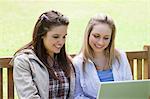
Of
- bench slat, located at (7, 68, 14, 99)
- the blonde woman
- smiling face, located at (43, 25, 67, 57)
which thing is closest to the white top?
the blonde woman

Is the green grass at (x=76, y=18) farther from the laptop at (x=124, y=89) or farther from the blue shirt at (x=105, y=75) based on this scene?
the laptop at (x=124, y=89)

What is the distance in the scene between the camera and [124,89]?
4.01ft

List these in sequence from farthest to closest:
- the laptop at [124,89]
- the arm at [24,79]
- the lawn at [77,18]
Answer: the lawn at [77,18] < the arm at [24,79] < the laptop at [124,89]

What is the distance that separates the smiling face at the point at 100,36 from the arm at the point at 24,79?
16.3 inches

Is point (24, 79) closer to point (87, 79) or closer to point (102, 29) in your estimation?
point (87, 79)

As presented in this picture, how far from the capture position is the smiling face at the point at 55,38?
143 cm

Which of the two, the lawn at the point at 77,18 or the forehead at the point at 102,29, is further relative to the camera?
the lawn at the point at 77,18

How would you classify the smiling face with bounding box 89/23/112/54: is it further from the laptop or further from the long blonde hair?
the laptop

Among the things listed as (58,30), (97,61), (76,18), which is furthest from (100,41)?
(76,18)

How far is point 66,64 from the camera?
1535 millimetres

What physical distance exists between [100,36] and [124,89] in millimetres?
465

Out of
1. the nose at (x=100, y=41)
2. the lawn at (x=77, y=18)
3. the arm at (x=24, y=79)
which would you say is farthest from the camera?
the lawn at (x=77, y=18)

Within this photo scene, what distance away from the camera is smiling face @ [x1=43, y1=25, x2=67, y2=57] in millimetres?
1426

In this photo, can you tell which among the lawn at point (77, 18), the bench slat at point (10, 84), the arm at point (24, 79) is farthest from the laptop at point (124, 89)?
the lawn at point (77, 18)
